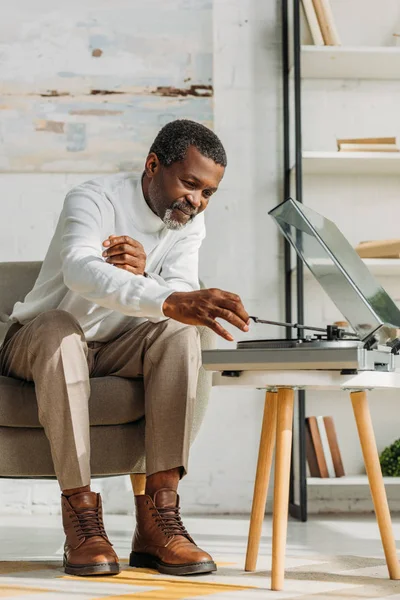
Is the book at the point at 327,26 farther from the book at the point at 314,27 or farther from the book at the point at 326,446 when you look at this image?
the book at the point at 326,446

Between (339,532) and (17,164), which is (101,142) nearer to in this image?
(17,164)

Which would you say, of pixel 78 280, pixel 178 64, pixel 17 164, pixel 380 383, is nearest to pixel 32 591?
pixel 78 280


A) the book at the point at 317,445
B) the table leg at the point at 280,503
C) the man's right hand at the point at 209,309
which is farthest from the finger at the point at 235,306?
the book at the point at 317,445

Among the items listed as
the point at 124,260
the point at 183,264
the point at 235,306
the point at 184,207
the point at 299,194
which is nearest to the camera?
the point at 235,306

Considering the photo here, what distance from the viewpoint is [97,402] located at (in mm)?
1876

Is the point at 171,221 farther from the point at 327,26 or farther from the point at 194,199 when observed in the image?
the point at 327,26

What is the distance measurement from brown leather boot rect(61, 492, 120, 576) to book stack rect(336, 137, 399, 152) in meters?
1.74

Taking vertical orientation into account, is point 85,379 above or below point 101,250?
below

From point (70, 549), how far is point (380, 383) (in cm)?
68

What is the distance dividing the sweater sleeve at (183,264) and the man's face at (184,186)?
0.11m

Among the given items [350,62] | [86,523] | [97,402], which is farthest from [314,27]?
[86,523]

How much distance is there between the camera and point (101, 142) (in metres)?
3.23

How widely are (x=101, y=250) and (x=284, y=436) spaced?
Answer: 0.62 meters

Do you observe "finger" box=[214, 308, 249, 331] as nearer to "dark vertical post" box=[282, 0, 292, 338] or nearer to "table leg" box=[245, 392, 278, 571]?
"table leg" box=[245, 392, 278, 571]
